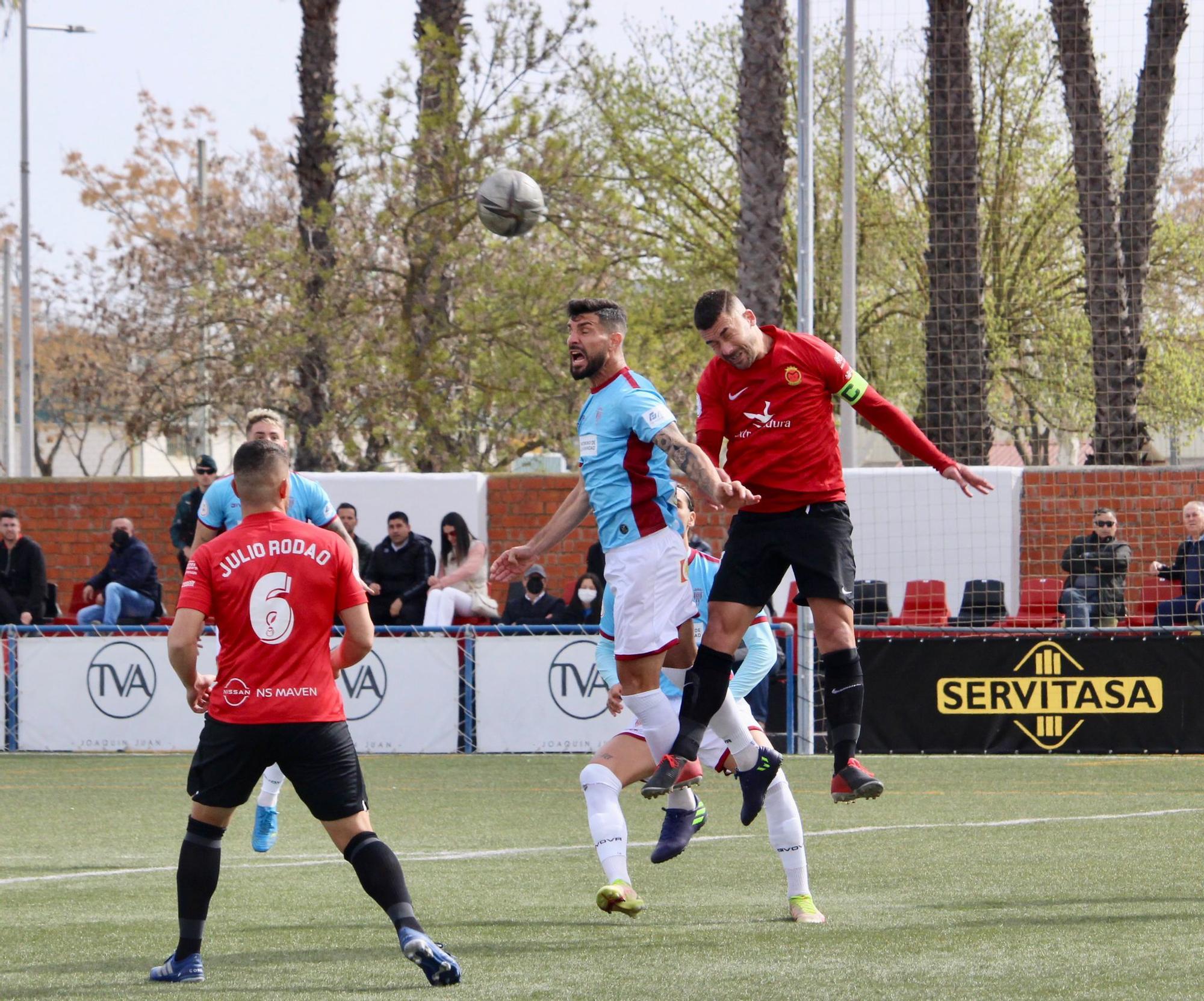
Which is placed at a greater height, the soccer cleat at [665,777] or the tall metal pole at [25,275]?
the tall metal pole at [25,275]

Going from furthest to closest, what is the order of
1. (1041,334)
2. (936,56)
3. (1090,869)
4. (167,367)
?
1. (167,367)
2. (1041,334)
3. (936,56)
4. (1090,869)

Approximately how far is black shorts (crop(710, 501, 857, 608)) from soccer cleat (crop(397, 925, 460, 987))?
7.44 feet

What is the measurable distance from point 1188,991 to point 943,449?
54.9 ft

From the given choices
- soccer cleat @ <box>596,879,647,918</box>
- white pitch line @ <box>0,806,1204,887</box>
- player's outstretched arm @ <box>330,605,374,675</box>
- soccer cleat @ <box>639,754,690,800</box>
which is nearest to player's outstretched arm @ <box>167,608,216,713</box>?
player's outstretched arm @ <box>330,605,374,675</box>

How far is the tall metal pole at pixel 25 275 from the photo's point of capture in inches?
1237

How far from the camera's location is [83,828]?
36.1 ft

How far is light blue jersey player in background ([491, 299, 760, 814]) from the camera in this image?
7078mm

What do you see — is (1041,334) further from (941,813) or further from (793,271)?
(941,813)

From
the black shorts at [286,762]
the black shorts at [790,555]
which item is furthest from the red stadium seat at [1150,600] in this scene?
the black shorts at [286,762]

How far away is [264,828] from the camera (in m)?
9.59

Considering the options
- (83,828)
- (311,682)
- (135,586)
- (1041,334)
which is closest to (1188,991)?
(311,682)

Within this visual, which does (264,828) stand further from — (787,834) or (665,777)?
(787,834)

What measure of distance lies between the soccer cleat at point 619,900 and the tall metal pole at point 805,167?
897 centimetres

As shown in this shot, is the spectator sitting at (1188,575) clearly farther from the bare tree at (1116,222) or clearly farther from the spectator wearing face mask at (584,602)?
the spectator wearing face mask at (584,602)
